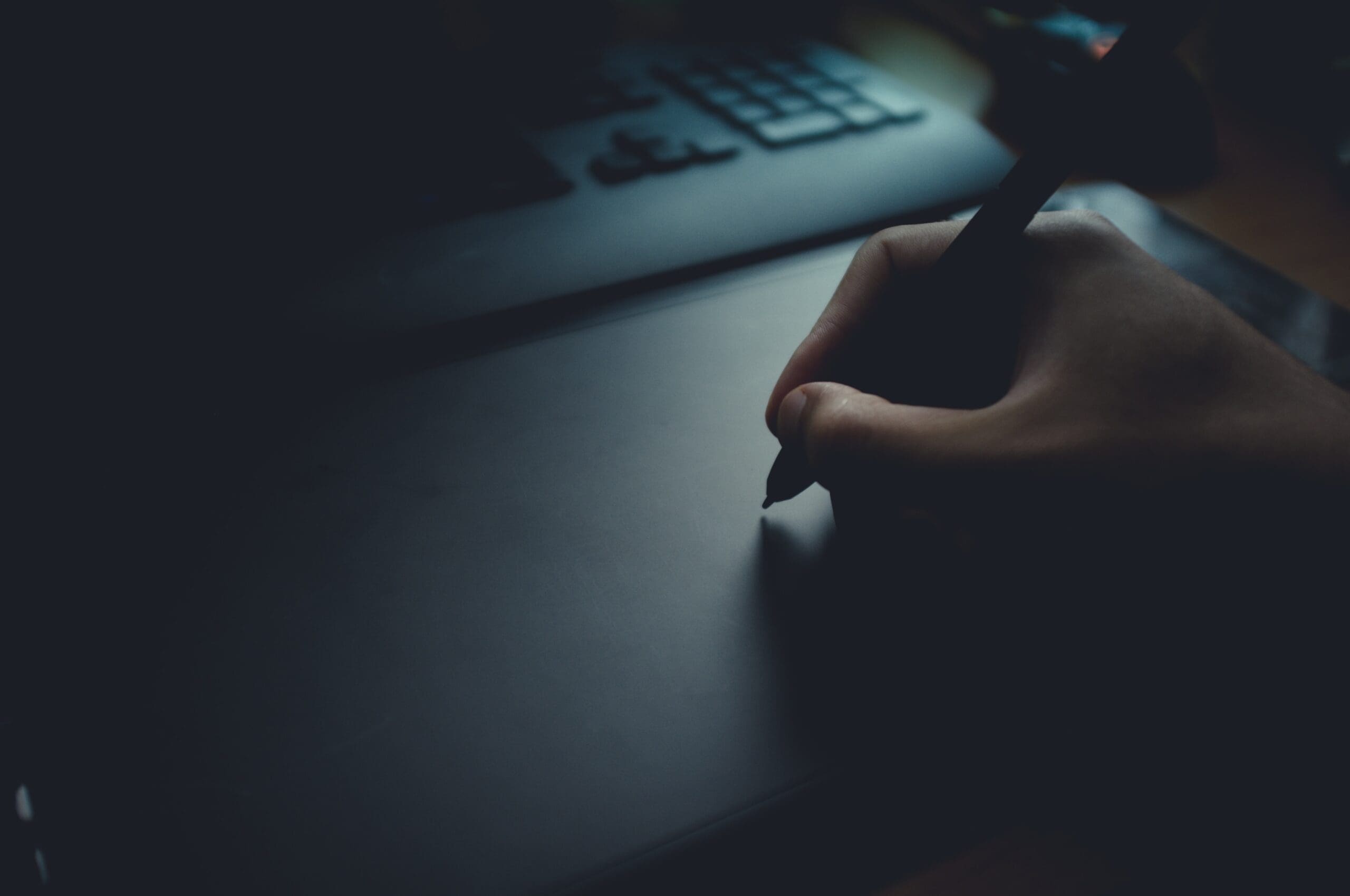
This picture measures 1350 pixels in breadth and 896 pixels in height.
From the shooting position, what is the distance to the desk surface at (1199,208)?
0.21 meters

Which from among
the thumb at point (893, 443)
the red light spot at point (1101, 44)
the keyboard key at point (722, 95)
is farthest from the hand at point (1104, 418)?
the red light spot at point (1101, 44)

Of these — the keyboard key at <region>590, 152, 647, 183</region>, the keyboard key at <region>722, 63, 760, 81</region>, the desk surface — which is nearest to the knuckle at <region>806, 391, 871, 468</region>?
the desk surface

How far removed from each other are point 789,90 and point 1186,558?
357 mm

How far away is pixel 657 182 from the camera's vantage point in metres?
0.42

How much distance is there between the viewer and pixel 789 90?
0.49 m

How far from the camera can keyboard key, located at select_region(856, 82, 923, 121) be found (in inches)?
18.6

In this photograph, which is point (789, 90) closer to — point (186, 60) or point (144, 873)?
point (186, 60)

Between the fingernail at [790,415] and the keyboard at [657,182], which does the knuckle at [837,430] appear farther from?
the keyboard at [657,182]

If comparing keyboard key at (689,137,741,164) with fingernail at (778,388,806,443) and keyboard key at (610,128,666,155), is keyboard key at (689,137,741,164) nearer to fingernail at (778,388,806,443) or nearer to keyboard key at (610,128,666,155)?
keyboard key at (610,128,666,155)

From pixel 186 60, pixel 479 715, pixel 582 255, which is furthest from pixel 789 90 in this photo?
pixel 479 715

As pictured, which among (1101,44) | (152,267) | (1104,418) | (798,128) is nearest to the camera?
(1104,418)

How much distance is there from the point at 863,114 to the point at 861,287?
216 mm

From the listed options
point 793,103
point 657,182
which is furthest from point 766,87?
point 657,182

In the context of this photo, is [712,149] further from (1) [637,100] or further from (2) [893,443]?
(2) [893,443]
